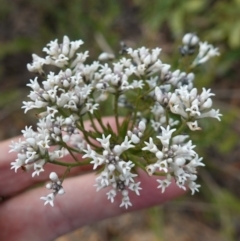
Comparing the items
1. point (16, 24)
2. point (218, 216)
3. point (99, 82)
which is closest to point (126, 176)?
point (99, 82)

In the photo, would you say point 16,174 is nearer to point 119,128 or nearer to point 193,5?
point 119,128

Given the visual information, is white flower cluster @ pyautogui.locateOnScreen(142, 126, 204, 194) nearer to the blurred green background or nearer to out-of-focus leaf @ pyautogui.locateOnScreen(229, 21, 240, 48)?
the blurred green background

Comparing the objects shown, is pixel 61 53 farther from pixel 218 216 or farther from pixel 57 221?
pixel 218 216

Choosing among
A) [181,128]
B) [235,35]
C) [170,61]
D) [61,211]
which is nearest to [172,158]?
[181,128]

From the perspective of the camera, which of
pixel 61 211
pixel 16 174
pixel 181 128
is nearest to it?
pixel 181 128

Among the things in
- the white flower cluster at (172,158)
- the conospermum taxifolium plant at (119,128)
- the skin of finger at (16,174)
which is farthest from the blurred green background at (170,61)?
the white flower cluster at (172,158)

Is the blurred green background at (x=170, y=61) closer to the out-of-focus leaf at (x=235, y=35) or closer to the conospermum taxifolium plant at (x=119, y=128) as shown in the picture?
the out-of-focus leaf at (x=235, y=35)

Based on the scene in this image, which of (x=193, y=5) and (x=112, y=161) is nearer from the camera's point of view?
(x=112, y=161)
